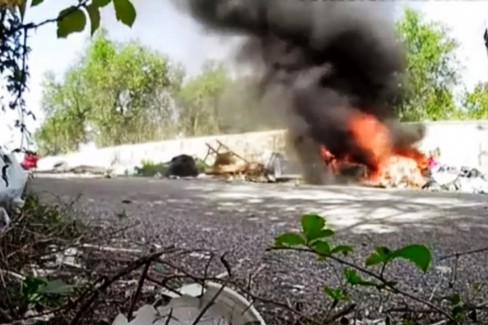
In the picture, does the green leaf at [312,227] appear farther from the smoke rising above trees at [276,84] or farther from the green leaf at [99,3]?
the smoke rising above trees at [276,84]

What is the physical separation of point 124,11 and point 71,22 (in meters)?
0.05

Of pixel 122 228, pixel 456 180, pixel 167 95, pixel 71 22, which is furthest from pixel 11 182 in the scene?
pixel 456 180

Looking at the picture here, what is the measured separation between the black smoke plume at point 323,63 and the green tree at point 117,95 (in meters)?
0.67

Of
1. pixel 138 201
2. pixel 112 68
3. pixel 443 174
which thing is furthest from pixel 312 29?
pixel 138 201

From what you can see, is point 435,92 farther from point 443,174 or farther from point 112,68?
point 112,68

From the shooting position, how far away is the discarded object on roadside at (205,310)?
48 cm

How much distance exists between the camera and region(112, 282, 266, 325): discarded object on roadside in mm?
480

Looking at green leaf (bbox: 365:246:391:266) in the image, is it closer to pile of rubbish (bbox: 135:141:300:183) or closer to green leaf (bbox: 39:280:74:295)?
green leaf (bbox: 39:280:74:295)

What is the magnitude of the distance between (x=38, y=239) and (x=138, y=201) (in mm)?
1640

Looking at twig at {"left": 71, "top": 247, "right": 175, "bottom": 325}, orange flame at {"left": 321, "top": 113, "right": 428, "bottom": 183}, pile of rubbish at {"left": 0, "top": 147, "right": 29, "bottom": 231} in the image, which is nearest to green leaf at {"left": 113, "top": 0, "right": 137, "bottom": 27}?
twig at {"left": 71, "top": 247, "right": 175, "bottom": 325}

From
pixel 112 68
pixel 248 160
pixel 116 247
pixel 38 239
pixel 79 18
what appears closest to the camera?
pixel 79 18

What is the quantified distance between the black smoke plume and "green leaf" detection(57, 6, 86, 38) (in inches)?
136

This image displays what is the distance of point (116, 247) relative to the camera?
51.6 inches

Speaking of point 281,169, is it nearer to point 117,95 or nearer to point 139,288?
point 117,95
